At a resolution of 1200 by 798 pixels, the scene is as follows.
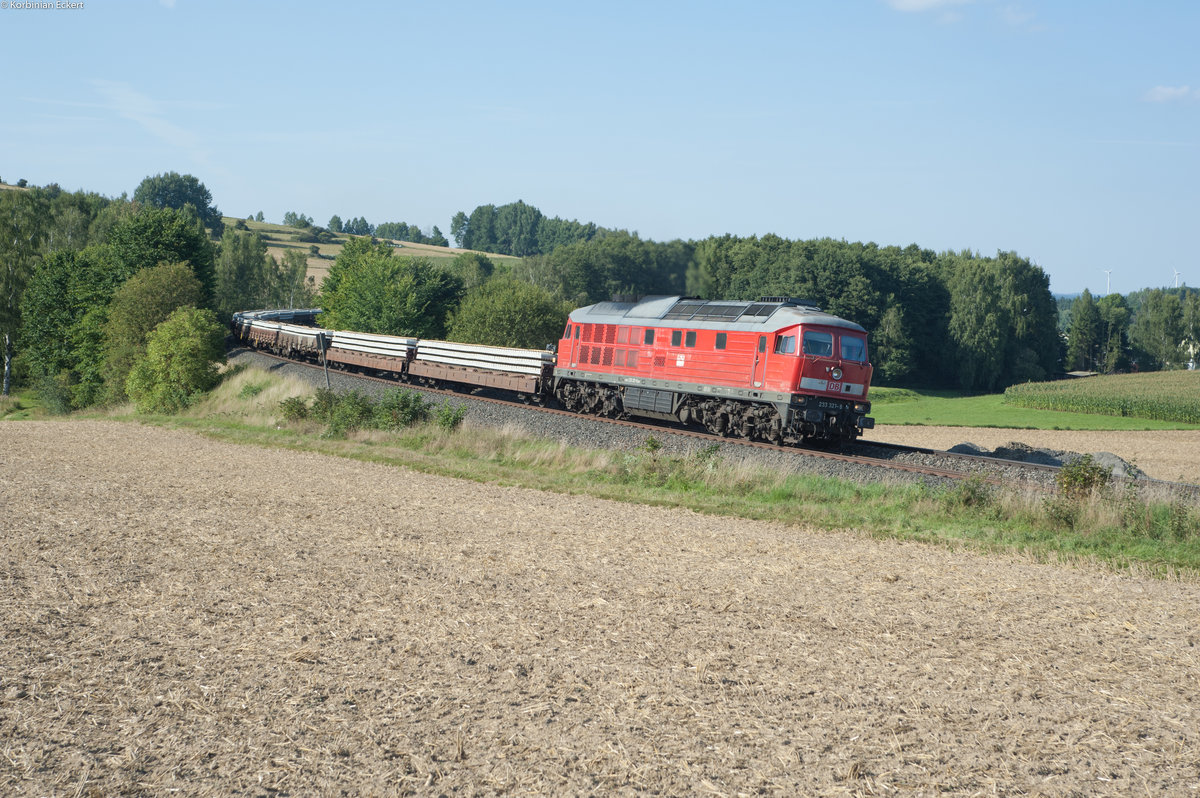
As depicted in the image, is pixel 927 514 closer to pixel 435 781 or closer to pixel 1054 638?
pixel 1054 638

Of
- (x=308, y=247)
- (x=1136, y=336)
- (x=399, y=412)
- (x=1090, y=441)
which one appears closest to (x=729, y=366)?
(x=399, y=412)

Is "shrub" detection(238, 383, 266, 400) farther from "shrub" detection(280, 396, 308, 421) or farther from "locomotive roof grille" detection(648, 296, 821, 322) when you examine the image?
"locomotive roof grille" detection(648, 296, 821, 322)

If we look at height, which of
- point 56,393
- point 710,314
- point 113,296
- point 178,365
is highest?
point 710,314

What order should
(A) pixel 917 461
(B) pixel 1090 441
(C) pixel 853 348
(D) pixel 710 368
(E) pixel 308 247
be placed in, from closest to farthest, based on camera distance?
(A) pixel 917 461 < (C) pixel 853 348 < (D) pixel 710 368 < (B) pixel 1090 441 < (E) pixel 308 247

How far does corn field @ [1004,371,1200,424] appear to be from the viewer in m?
61.5

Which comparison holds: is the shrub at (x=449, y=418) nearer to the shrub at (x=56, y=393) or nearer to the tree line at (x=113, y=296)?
the tree line at (x=113, y=296)

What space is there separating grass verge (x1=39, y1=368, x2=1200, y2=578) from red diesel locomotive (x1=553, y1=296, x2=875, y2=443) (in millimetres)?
3590

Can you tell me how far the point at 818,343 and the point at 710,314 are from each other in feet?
14.2

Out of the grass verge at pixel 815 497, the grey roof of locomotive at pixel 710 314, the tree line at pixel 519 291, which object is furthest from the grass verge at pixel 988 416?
the grass verge at pixel 815 497

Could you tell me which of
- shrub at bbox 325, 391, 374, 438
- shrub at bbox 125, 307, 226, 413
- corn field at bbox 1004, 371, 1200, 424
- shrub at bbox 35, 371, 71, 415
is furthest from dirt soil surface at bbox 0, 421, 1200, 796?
corn field at bbox 1004, 371, 1200, 424

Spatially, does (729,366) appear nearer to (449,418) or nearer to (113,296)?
(449,418)

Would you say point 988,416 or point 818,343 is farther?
point 988,416

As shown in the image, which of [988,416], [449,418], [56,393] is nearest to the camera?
[449,418]

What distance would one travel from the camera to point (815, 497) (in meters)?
19.6
